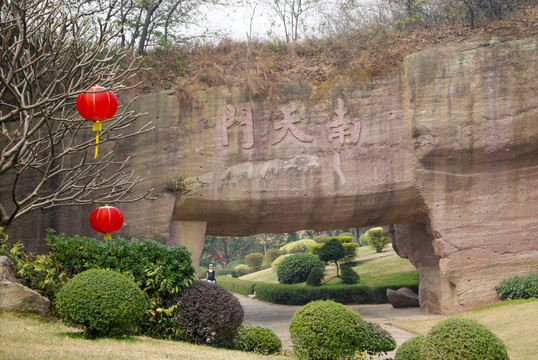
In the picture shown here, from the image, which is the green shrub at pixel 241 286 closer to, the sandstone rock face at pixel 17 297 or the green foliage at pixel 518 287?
the green foliage at pixel 518 287

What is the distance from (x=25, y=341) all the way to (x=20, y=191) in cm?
573

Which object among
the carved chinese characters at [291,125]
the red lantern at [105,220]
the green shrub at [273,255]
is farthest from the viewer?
the green shrub at [273,255]

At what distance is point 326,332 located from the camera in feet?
22.8

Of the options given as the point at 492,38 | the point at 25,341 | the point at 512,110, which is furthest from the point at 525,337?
the point at 25,341

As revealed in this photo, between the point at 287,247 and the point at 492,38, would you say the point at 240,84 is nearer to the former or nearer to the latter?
the point at 492,38

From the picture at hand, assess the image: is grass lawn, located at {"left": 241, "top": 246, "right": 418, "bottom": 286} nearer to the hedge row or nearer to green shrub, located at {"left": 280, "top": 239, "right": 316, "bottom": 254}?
the hedge row

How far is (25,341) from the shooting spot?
6156 millimetres

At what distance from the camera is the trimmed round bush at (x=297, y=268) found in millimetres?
20562

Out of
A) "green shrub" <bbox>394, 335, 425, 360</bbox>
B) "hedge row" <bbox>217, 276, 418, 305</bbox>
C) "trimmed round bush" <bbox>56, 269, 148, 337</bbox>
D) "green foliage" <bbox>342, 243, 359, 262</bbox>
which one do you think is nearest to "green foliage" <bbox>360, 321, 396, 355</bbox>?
"green shrub" <bbox>394, 335, 425, 360</bbox>

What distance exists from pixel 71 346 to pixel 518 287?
877 centimetres

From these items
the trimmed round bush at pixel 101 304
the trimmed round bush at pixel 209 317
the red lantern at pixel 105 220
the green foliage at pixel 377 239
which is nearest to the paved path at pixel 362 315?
the trimmed round bush at pixel 209 317

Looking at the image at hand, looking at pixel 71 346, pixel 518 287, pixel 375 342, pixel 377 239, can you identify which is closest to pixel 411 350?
pixel 375 342

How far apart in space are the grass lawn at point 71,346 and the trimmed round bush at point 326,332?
376 mm

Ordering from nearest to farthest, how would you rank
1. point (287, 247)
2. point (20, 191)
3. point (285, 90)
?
point (20, 191) → point (285, 90) → point (287, 247)
